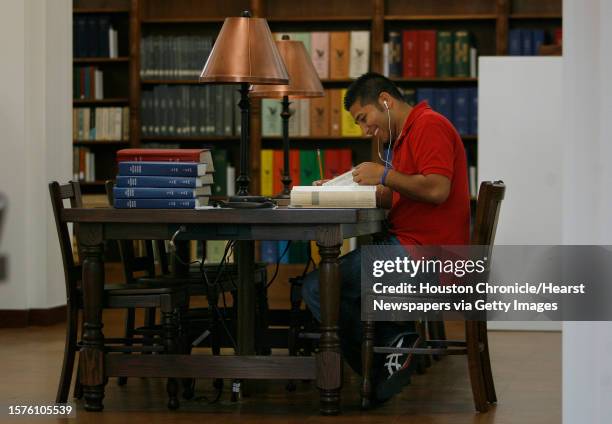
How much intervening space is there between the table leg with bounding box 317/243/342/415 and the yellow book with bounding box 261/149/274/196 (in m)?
3.86

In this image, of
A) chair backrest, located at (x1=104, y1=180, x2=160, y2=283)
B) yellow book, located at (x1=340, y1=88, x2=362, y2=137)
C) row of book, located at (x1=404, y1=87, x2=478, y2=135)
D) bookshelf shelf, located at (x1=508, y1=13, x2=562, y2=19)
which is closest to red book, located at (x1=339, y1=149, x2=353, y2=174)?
yellow book, located at (x1=340, y1=88, x2=362, y2=137)

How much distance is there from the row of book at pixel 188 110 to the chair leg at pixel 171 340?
383 centimetres

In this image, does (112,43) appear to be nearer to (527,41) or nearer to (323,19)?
(323,19)

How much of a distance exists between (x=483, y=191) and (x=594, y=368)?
4.40ft

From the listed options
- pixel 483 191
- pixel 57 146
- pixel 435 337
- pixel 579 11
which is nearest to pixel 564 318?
pixel 579 11

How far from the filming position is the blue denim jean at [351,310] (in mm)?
3799

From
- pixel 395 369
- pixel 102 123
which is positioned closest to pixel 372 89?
pixel 395 369

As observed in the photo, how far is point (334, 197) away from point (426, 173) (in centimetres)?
33

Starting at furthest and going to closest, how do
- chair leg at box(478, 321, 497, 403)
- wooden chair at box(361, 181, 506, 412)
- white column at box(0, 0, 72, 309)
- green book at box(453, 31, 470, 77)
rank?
green book at box(453, 31, 470, 77) < white column at box(0, 0, 72, 309) < chair leg at box(478, 321, 497, 403) < wooden chair at box(361, 181, 506, 412)

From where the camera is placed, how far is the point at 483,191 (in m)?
3.61

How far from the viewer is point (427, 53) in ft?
23.8

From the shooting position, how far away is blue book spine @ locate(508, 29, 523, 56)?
23.3 feet

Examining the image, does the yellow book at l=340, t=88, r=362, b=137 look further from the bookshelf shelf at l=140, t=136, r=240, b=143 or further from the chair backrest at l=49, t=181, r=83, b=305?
the chair backrest at l=49, t=181, r=83, b=305

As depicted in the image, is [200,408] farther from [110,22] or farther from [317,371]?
[110,22]
